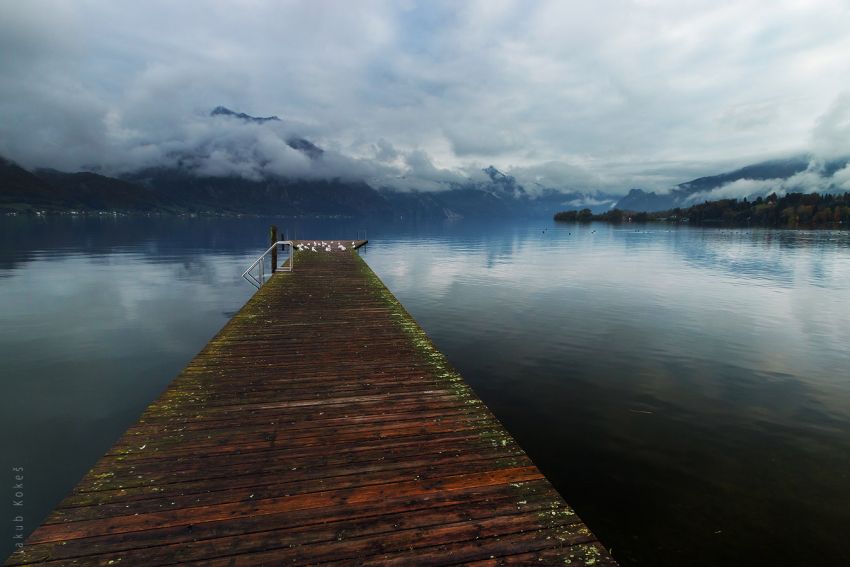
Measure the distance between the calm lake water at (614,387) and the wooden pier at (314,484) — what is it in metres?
3.16

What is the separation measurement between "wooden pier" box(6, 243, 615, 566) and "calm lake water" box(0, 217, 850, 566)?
10.4ft

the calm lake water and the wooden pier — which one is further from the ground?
the wooden pier

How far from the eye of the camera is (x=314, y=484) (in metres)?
5.96

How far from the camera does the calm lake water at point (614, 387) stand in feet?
26.7

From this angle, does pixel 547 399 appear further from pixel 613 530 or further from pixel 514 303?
pixel 514 303

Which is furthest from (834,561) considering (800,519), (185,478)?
(185,478)

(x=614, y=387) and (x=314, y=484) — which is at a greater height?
(x=314, y=484)

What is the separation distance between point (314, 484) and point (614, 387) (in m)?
11.4

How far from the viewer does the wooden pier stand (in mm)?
4797

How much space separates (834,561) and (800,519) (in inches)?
36.8

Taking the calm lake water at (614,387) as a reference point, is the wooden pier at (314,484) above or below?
above

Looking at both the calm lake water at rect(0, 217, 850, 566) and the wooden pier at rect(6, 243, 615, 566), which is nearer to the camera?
the wooden pier at rect(6, 243, 615, 566)

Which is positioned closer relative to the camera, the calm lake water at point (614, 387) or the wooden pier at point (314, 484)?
the wooden pier at point (314, 484)

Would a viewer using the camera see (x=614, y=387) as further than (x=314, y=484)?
Yes
